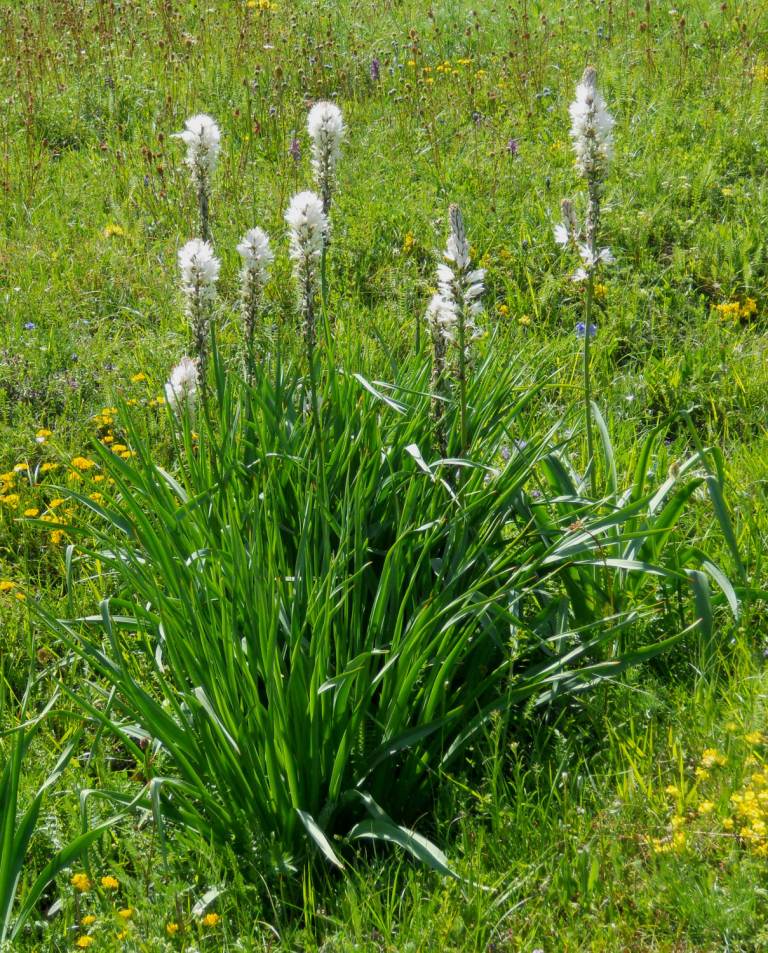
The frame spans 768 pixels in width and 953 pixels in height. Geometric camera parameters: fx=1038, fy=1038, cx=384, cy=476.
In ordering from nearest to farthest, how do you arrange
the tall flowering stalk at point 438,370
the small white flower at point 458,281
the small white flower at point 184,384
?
the small white flower at point 458,281 → the tall flowering stalk at point 438,370 → the small white flower at point 184,384

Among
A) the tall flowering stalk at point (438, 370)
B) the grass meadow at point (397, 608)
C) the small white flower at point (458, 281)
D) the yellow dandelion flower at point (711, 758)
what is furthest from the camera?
the tall flowering stalk at point (438, 370)

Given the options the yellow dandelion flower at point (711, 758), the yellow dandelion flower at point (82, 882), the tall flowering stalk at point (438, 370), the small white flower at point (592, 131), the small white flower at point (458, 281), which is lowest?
the yellow dandelion flower at point (82, 882)

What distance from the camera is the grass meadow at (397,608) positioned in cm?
196

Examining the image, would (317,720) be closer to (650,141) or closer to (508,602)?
(508,602)

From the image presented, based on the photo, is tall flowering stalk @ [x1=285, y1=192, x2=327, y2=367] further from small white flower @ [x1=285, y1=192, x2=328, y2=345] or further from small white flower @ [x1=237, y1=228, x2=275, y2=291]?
small white flower @ [x1=237, y1=228, x2=275, y2=291]

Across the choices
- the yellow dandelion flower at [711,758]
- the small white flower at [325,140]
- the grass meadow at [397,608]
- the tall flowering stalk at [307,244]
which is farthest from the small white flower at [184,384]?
the yellow dandelion flower at [711,758]

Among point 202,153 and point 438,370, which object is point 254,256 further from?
point 438,370

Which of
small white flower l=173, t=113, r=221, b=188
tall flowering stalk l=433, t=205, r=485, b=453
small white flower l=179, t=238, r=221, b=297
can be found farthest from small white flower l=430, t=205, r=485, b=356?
small white flower l=173, t=113, r=221, b=188

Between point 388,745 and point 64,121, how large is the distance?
19.2 ft

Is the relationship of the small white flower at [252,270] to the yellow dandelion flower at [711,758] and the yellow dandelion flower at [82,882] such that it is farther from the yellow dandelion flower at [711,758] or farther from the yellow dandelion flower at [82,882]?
the yellow dandelion flower at [711,758]

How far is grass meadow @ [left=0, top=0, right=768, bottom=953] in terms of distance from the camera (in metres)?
1.96

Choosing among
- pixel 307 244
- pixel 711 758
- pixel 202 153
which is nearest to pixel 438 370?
pixel 307 244

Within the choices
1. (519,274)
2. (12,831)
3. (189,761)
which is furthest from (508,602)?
(519,274)

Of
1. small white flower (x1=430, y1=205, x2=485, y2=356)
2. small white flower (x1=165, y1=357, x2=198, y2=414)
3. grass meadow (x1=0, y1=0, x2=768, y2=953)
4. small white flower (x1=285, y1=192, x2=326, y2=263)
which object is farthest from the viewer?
small white flower (x1=165, y1=357, x2=198, y2=414)
